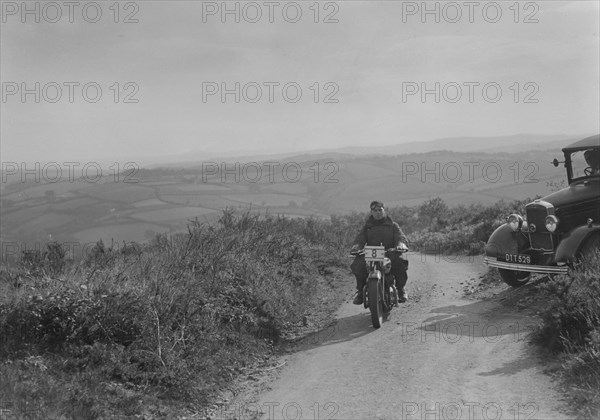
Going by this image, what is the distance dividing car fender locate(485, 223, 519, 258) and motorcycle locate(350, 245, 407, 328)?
80.0 inches

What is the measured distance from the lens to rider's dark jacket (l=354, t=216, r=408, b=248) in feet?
34.1

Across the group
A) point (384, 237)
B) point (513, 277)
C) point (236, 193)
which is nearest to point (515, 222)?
point (513, 277)

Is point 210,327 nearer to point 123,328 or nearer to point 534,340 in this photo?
point 123,328

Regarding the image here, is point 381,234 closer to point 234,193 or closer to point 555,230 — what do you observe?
point 555,230

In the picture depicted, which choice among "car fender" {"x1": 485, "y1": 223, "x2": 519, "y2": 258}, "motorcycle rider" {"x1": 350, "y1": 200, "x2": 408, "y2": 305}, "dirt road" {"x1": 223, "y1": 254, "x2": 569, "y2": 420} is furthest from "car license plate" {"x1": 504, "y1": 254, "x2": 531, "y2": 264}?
"motorcycle rider" {"x1": 350, "y1": 200, "x2": 408, "y2": 305}

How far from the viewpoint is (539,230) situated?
10.5 metres

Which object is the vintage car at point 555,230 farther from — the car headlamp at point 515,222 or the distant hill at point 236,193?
the distant hill at point 236,193

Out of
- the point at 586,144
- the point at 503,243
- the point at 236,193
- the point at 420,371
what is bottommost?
the point at 420,371

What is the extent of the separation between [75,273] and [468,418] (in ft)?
17.5

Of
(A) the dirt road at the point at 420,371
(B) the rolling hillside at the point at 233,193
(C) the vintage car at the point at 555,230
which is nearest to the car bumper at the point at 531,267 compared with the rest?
(C) the vintage car at the point at 555,230

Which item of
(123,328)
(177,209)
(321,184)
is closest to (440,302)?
(123,328)

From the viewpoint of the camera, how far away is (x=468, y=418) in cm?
545

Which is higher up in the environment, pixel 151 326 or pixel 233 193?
pixel 233 193

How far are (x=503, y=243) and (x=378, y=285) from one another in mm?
3072
